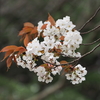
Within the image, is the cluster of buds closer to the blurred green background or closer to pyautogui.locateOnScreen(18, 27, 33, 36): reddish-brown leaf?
pyautogui.locateOnScreen(18, 27, 33, 36): reddish-brown leaf

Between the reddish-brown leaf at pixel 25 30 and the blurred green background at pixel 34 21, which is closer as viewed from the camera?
the reddish-brown leaf at pixel 25 30

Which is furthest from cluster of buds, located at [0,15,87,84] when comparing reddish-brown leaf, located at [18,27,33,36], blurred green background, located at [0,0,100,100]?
blurred green background, located at [0,0,100,100]

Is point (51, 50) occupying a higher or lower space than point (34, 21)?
lower

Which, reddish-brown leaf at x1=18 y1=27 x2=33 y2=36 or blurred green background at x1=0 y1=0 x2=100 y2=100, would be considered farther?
blurred green background at x1=0 y1=0 x2=100 y2=100

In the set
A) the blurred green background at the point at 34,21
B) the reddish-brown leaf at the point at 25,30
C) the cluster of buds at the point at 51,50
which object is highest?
the blurred green background at the point at 34,21

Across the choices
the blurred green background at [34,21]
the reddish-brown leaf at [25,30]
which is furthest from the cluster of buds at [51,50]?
the blurred green background at [34,21]

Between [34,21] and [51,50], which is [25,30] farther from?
[34,21]

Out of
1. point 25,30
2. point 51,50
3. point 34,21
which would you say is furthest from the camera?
point 34,21

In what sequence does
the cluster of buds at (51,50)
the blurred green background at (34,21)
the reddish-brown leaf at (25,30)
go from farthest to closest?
the blurred green background at (34,21) < the reddish-brown leaf at (25,30) < the cluster of buds at (51,50)

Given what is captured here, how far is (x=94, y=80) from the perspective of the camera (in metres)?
4.19

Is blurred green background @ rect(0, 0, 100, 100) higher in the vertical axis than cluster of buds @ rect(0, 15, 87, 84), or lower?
higher

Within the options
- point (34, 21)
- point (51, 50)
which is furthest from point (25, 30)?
point (34, 21)

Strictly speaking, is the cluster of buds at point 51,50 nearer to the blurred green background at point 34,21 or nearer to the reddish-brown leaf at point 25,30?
the reddish-brown leaf at point 25,30

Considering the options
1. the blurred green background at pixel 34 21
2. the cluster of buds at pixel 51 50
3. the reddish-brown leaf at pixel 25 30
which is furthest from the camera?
the blurred green background at pixel 34 21
